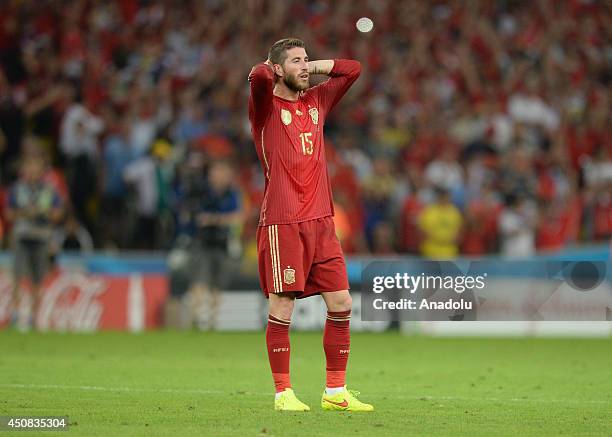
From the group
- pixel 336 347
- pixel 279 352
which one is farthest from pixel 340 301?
pixel 279 352

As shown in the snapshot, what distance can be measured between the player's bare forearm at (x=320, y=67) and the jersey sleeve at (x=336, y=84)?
5cm

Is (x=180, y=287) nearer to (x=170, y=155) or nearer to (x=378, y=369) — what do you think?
(x=170, y=155)

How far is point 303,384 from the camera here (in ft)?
35.8

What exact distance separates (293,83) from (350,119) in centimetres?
1284

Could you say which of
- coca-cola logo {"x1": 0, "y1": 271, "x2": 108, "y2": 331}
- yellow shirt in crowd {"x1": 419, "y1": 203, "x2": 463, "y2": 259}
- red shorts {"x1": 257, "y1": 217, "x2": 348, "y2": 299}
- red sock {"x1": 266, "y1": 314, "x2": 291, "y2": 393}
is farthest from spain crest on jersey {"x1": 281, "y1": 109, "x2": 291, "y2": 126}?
yellow shirt in crowd {"x1": 419, "y1": 203, "x2": 463, "y2": 259}

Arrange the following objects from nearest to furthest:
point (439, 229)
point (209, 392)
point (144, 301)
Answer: point (209, 392) < point (144, 301) < point (439, 229)

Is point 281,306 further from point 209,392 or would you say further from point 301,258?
point 209,392

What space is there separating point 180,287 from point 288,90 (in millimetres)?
9819

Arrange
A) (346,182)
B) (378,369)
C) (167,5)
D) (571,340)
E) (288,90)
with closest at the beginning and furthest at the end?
(288,90), (378,369), (571,340), (346,182), (167,5)

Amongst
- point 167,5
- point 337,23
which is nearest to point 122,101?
point 167,5

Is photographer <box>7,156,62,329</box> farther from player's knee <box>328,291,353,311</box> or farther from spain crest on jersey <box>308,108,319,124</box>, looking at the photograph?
player's knee <box>328,291,353,311</box>

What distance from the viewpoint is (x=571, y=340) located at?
16.8 metres

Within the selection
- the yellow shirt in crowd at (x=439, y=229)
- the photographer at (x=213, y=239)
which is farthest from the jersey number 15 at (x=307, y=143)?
the yellow shirt in crowd at (x=439, y=229)

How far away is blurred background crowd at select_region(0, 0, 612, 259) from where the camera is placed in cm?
1912
